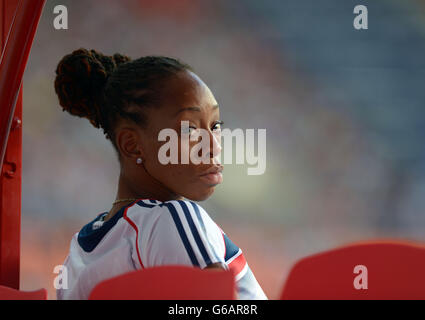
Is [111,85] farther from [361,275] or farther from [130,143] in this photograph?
[361,275]

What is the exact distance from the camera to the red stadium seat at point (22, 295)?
0.30 metres

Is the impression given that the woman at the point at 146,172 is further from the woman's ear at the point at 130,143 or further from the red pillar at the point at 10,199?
the red pillar at the point at 10,199

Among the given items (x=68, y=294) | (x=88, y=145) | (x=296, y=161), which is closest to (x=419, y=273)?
(x=68, y=294)

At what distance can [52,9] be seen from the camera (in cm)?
72

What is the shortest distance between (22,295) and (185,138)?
0.22 metres

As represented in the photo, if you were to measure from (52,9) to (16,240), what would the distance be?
36cm

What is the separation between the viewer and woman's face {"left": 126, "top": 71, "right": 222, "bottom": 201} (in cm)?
47

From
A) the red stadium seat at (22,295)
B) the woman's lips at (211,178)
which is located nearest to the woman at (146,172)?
the woman's lips at (211,178)

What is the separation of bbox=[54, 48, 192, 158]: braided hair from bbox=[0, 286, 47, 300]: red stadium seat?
0.74 ft

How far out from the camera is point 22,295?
303 millimetres

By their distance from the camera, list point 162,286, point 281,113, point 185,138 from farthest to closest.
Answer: point 281,113 → point 185,138 → point 162,286

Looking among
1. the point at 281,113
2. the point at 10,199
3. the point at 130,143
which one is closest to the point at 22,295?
the point at 130,143

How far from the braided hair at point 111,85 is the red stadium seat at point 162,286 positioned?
0.88 ft
